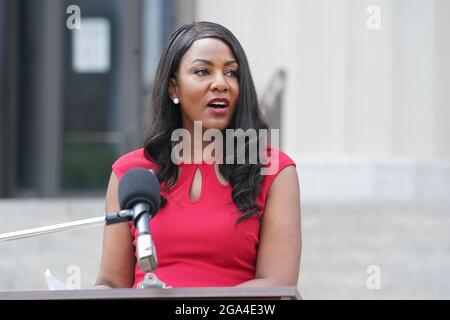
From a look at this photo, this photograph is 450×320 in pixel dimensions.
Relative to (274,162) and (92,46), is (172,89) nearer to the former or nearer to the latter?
(274,162)

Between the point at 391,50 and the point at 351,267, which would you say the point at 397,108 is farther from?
the point at 351,267

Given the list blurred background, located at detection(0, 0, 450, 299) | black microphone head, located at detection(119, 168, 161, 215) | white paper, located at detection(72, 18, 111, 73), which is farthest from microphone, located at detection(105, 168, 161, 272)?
white paper, located at detection(72, 18, 111, 73)

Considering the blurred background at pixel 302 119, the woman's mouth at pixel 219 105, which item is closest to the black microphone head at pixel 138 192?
the woman's mouth at pixel 219 105

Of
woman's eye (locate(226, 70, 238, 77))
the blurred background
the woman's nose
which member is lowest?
the blurred background

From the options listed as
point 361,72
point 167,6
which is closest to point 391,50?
point 361,72

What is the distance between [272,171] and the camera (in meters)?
→ 3.42

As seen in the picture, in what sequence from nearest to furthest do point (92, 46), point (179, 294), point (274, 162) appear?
point (179, 294) < point (274, 162) < point (92, 46)

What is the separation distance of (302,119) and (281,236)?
468cm

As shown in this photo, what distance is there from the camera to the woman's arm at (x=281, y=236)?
3.27m

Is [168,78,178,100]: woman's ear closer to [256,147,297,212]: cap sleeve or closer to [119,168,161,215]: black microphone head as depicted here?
[256,147,297,212]: cap sleeve

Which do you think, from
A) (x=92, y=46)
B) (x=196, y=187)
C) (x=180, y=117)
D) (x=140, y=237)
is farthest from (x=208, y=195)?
(x=92, y=46)

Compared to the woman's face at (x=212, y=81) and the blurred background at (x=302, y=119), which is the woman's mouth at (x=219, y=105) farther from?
the blurred background at (x=302, y=119)

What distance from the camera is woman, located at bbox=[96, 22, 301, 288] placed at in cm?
329

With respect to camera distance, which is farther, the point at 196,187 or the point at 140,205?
the point at 196,187
